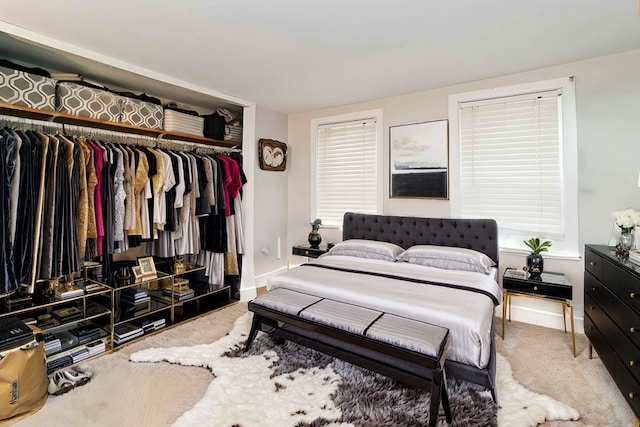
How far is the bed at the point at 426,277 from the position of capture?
1.83m

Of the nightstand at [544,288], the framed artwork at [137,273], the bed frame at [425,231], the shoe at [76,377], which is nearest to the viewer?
the shoe at [76,377]

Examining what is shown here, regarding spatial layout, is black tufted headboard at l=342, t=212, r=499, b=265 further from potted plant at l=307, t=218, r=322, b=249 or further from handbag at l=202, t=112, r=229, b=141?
handbag at l=202, t=112, r=229, b=141

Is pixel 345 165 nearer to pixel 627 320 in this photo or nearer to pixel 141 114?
pixel 141 114

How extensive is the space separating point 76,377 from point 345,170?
3.27 m

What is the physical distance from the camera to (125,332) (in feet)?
8.68

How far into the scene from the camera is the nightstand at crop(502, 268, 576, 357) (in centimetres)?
251

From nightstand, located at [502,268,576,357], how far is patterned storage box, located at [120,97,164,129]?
355 cm

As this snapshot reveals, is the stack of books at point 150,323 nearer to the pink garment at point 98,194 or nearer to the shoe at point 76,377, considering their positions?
the shoe at point 76,377

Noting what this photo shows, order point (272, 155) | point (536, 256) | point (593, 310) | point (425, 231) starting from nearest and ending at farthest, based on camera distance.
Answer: point (593, 310) < point (536, 256) < point (425, 231) < point (272, 155)

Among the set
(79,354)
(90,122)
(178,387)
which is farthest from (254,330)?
(90,122)

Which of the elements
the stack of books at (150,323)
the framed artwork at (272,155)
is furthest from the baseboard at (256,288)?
the framed artwork at (272,155)

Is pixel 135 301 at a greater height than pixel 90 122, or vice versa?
pixel 90 122

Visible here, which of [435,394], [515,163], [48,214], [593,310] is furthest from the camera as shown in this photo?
[515,163]

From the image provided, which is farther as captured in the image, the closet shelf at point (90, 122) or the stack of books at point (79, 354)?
the stack of books at point (79, 354)
